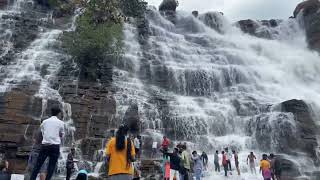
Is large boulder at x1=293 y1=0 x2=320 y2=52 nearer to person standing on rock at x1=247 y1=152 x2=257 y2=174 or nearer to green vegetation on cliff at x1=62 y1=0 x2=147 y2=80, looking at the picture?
green vegetation on cliff at x1=62 y1=0 x2=147 y2=80

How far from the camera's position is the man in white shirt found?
7.86 m

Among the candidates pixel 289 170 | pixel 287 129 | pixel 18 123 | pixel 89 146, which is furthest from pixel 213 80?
pixel 18 123

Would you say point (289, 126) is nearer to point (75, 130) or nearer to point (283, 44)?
point (75, 130)

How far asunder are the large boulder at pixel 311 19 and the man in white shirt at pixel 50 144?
42073 millimetres

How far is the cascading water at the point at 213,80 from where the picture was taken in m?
25.2

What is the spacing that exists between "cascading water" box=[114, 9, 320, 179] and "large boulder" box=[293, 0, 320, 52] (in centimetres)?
101

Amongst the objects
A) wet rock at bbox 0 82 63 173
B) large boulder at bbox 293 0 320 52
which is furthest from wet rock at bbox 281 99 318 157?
large boulder at bbox 293 0 320 52

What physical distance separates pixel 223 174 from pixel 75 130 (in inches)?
320

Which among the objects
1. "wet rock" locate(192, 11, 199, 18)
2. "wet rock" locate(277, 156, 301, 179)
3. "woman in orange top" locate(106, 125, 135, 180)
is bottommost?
"wet rock" locate(277, 156, 301, 179)

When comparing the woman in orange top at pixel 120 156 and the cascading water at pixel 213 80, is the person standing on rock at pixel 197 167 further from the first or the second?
the woman in orange top at pixel 120 156

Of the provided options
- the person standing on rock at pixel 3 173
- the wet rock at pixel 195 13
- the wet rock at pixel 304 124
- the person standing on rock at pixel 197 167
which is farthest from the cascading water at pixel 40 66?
the wet rock at pixel 195 13

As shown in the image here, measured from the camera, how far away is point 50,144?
7.89 meters

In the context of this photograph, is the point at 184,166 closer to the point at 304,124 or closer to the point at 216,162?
the point at 216,162

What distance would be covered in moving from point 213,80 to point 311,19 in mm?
22096
